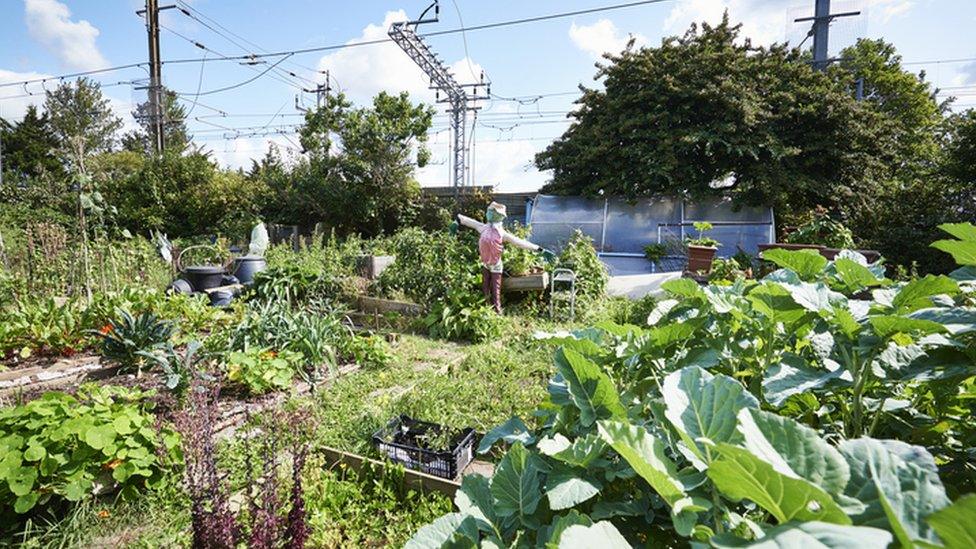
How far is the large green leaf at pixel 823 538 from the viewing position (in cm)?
35

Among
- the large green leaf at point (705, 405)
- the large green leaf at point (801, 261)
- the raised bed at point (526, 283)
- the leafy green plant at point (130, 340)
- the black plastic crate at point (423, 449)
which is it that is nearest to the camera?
the large green leaf at point (705, 405)

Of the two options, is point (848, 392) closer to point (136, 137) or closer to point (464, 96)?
point (464, 96)

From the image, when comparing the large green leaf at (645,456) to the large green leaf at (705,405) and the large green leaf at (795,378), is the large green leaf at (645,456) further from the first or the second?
the large green leaf at (795,378)

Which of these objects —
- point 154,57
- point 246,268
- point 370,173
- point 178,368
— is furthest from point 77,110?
point 178,368

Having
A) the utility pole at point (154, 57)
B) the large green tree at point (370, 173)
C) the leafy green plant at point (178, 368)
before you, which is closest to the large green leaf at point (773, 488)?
the leafy green plant at point (178, 368)

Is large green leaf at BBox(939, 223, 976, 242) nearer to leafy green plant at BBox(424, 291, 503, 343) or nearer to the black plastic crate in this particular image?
the black plastic crate

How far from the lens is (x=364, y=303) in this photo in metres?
6.30

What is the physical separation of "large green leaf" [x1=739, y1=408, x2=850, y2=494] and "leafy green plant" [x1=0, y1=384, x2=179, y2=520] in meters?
1.95

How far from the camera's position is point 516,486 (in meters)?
0.80

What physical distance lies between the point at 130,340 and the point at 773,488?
4.11m

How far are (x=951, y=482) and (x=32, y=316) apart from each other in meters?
6.10

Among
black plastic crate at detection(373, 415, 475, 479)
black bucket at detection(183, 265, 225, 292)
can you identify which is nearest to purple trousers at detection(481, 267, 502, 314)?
black plastic crate at detection(373, 415, 475, 479)

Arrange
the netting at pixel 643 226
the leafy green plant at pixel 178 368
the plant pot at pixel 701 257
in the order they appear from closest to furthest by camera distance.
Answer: the leafy green plant at pixel 178 368, the plant pot at pixel 701 257, the netting at pixel 643 226

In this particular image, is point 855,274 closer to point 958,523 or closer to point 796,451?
point 796,451
